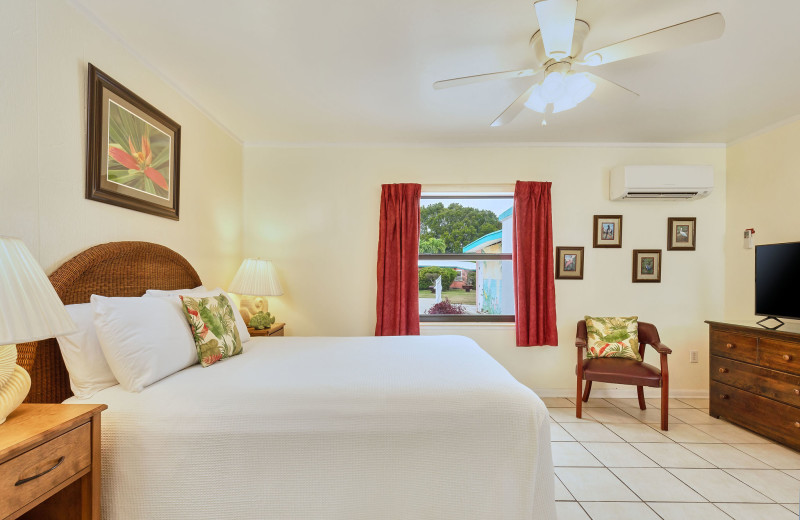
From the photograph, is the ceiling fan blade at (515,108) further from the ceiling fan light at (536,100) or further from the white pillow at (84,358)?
the white pillow at (84,358)

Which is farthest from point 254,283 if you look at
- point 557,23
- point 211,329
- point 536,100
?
point 557,23

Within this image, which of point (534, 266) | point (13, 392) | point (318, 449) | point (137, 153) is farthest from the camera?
point (534, 266)

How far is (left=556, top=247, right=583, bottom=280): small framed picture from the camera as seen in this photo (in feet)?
11.8

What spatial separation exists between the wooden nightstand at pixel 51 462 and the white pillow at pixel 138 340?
0.90ft

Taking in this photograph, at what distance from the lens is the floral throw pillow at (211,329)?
191 centimetres

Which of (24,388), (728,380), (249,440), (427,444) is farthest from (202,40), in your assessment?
(728,380)

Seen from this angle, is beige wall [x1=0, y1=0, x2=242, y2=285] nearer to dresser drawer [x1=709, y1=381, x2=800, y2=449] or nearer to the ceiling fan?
the ceiling fan

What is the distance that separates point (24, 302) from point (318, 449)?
1042mm

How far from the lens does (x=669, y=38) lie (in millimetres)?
1494

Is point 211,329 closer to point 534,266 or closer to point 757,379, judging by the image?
point 534,266

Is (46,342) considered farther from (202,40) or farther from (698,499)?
(698,499)

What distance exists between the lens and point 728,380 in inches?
115

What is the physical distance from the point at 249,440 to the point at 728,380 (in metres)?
3.55

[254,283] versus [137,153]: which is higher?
[137,153]
